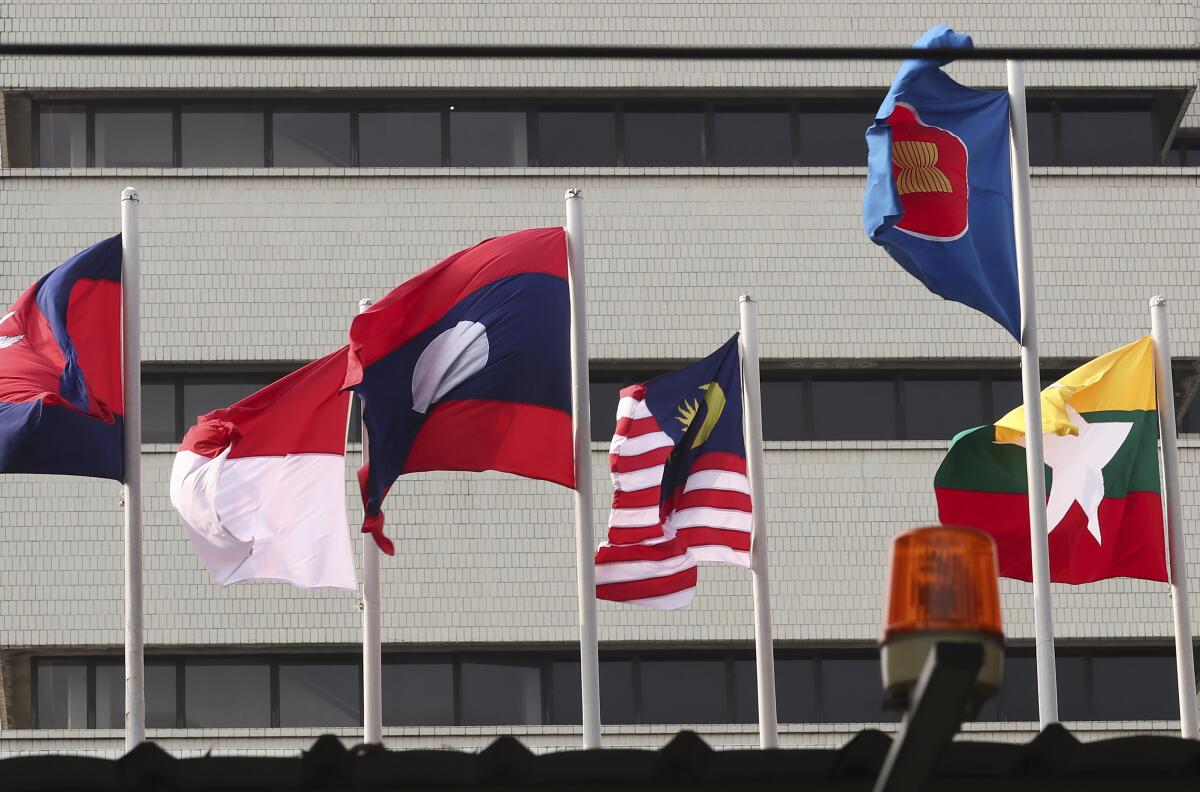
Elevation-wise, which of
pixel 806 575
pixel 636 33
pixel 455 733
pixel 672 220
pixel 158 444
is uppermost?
pixel 636 33

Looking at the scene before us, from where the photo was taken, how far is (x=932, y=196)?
16.0 meters

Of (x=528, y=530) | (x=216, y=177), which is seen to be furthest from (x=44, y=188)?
(x=528, y=530)

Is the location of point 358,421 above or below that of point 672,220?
below

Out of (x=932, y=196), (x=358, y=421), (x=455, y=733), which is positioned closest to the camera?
(x=932, y=196)

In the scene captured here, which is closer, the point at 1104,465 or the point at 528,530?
the point at 1104,465

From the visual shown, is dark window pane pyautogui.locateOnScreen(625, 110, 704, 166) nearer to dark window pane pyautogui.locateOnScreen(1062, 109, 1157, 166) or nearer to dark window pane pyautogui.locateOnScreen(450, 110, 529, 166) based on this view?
dark window pane pyautogui.locateOnScreen(450, 110, 529, 166)

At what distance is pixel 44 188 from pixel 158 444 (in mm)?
3613

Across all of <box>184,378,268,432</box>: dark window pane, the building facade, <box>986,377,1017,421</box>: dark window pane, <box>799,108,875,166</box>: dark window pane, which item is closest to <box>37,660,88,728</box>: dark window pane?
the building facade

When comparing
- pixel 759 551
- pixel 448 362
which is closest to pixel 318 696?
pixel 759 551

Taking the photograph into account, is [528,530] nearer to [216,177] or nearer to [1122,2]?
[216,177]

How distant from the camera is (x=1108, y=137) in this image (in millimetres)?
27406

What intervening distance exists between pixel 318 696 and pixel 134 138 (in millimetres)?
7560

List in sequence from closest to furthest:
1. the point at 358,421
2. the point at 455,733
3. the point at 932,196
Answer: the point at 932,196, the point at 455,733, the point at 358,421

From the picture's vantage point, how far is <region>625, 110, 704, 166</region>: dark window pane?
26.9m
